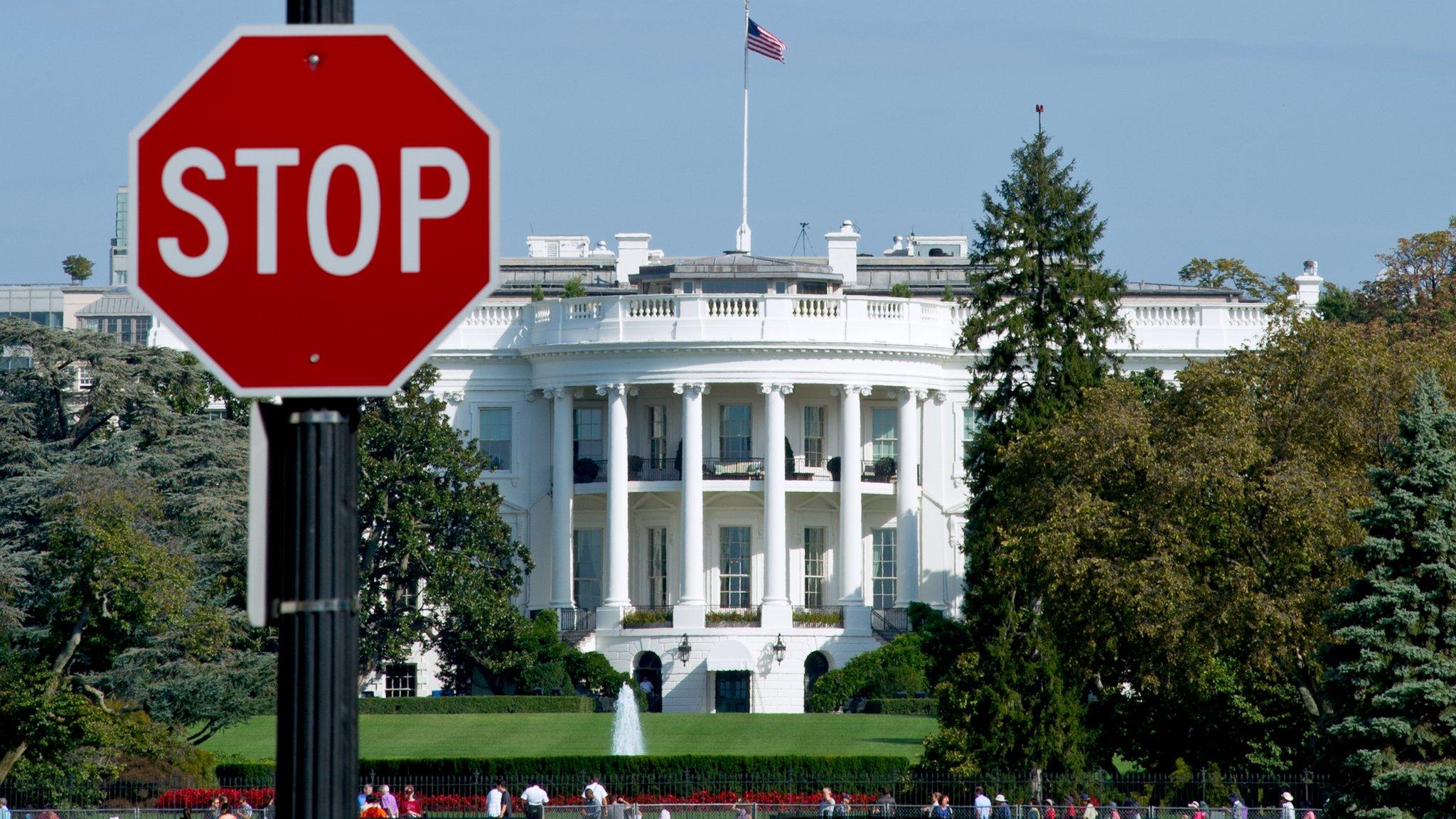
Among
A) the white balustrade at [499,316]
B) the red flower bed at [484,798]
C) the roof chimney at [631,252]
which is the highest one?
the roof chimney at [631,252]

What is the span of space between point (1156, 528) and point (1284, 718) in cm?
611

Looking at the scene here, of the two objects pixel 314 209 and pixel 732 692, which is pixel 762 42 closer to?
pixel 732 692

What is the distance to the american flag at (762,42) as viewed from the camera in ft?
243

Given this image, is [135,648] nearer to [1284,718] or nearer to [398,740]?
[398,740]

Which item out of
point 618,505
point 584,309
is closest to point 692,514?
point 618,505

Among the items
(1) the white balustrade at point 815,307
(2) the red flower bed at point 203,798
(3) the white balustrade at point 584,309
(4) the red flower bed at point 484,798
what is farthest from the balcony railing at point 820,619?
(2) the red flower bed at point 203,798

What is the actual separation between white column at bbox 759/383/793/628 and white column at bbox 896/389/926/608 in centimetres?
362

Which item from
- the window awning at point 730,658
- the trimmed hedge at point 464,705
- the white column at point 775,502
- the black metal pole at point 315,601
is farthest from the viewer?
the white column at point 775,502

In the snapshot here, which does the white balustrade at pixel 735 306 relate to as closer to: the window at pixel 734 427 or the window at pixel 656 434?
the window at pixel 734 427

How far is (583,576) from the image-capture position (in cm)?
7288

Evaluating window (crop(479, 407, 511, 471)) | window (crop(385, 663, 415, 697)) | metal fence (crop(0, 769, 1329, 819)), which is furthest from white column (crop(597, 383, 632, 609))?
metal fence (crop(0, 769, 1329, 819))

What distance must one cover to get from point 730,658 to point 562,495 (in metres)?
7.96

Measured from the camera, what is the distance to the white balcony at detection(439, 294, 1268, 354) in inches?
2714

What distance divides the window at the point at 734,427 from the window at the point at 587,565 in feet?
16.4
